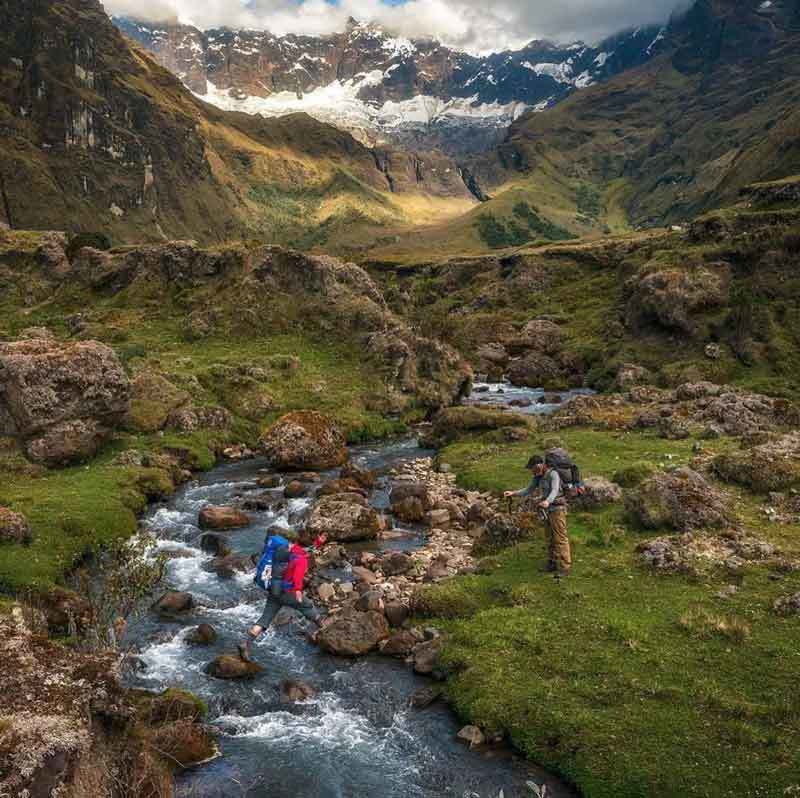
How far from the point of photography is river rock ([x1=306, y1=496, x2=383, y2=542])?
33.6 metres

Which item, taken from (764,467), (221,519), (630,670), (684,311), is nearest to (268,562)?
(630,670)

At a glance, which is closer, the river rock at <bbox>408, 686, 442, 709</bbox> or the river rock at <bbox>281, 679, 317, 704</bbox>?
the river rock at <bbox>408, 686, 442, 709</bbox>

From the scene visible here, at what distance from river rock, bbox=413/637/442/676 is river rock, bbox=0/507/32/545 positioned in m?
18.4

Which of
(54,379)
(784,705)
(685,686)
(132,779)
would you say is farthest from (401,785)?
(54,379)

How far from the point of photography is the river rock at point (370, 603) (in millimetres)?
25219

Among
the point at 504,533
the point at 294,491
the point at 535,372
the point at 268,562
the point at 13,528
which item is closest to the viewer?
the point at 268,562

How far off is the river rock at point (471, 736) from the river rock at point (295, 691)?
4970mm

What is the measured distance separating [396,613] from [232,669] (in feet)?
20.5

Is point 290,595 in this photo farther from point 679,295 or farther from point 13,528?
point 679,295

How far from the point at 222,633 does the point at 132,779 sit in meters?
11.0

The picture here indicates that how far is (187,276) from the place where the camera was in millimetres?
87812

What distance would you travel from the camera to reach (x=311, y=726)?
765 inches

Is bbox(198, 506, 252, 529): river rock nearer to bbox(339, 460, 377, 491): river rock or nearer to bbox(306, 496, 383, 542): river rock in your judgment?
bbox(306, 496, 383, 542): river rock

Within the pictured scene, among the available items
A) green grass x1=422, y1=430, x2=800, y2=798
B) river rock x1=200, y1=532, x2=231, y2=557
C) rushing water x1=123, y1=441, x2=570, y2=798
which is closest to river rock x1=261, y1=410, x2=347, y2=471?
Result: river rock x1=200, y1=532, x2=231, y2=557
